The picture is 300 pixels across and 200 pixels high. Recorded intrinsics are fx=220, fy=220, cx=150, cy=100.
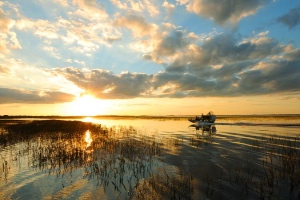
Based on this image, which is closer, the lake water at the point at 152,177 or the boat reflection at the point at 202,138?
the lake water at the point at 152,177

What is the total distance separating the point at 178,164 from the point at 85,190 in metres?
8.57

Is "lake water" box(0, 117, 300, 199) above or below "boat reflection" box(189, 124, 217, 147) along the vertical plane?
below

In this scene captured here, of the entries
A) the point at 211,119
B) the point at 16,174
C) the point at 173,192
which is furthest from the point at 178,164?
the point at 211,119

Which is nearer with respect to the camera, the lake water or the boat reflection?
the lake water

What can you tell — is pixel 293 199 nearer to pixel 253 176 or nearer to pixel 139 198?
pixel 253 176

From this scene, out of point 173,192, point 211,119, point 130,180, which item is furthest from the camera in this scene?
point 211,119

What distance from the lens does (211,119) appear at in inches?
3100

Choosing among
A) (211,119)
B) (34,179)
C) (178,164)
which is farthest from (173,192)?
(211,119)

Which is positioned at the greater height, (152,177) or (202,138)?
(202,138)

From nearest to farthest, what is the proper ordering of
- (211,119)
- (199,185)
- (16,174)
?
(199,185) < (16,174) < (211,119)

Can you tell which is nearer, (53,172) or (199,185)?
(199,185)

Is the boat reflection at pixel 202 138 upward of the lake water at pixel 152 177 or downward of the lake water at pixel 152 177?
upward

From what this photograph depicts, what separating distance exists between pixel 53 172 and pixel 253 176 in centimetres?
1384

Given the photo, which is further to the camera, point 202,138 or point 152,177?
point 202,138
